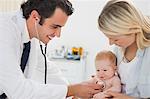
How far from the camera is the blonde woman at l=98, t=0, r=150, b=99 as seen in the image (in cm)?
146

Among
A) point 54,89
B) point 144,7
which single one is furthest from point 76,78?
point 54,89

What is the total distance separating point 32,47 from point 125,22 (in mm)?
612

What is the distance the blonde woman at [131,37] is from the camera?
1464mm

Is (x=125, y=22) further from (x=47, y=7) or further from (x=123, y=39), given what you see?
(x=47, y=7)

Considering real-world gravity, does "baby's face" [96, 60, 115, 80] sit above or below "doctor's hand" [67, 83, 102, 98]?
above

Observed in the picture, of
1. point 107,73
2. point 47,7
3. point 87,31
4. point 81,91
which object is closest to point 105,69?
point 107,73

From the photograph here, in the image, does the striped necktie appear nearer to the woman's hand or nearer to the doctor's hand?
the doctor's hand

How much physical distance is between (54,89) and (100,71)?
0.37 metres

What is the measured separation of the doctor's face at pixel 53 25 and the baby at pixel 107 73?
0.34m

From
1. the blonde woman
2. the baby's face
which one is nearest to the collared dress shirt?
the blonde woman

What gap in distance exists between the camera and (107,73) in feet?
5.70

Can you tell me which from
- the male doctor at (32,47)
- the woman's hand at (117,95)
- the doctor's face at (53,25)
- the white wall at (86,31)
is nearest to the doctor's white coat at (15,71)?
the male doctor at (32,47)

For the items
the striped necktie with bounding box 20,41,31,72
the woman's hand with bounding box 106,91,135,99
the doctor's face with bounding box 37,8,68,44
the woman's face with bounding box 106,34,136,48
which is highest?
the doctor's face with bounding box 37,8,68,44

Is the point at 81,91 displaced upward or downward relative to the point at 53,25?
downward
